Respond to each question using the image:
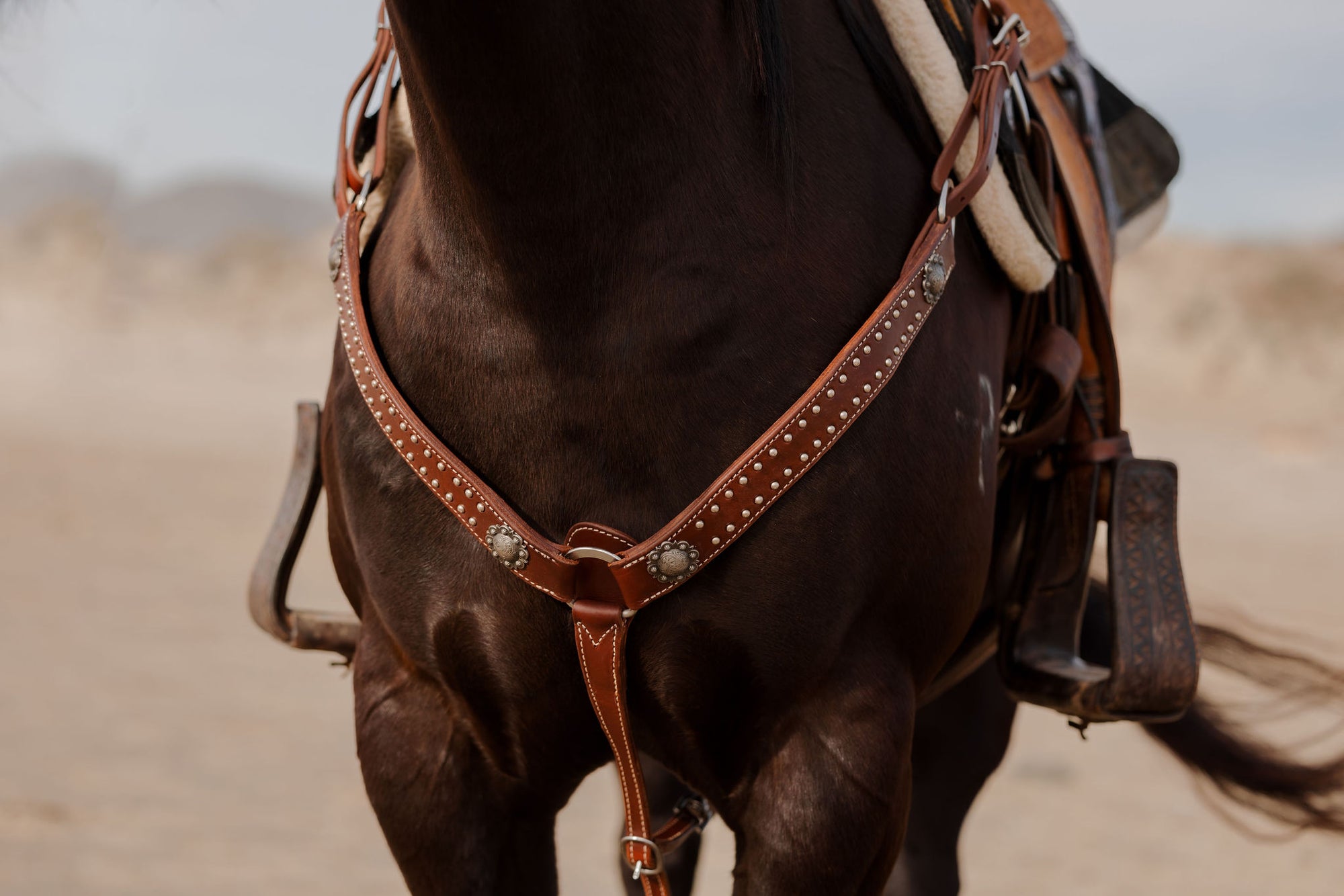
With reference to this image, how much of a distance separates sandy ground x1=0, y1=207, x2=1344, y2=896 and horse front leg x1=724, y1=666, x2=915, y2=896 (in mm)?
821

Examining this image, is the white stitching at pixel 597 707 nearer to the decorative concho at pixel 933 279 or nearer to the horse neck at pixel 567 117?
the horse neck at pixel 567 117

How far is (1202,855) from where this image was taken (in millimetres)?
4453

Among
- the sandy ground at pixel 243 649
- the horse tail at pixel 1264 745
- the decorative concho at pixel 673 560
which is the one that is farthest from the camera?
the sandy ground at pixel 243 649

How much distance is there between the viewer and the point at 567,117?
3.56ft

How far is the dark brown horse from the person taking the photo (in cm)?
111

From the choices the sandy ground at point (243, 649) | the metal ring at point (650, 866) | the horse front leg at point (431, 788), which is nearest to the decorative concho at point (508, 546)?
the horse front leg at point (431, 788)

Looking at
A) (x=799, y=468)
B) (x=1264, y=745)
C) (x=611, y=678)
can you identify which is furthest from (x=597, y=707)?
(x=1264, y=745)

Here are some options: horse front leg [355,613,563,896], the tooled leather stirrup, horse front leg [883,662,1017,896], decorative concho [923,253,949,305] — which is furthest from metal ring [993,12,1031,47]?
horse front leg [883,662,1017,896]

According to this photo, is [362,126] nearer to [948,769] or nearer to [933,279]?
[933,279]

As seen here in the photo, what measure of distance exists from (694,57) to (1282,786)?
72.9 inches

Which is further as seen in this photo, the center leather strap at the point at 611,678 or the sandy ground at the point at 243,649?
the sandy ground at the point at 243,649

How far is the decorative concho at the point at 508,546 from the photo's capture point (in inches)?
46.3

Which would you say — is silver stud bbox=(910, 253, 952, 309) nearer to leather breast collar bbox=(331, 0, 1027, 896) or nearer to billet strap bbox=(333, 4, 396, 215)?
leather breast collar bbox=(331, 0, 1027, 896)

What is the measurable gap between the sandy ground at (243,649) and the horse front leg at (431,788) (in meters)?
0.46
